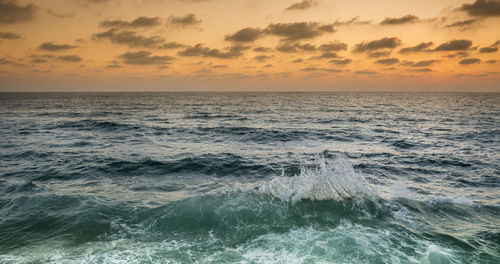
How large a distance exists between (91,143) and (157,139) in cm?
491

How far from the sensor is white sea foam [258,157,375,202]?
1029 centimetres

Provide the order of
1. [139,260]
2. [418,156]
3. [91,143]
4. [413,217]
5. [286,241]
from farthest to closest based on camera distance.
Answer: [91,143] < [418,156] < [413,217] < [286,241] < [139,260]

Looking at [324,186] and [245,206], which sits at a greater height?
[324,186]

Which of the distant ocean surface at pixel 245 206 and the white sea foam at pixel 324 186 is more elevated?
the white sea foam at pixel 324 186

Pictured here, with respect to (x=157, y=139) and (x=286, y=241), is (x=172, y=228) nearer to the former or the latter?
(x=286, y=241)

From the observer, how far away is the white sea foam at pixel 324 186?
10.3m

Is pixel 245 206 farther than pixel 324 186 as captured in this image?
No

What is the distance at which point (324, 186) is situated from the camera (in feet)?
35.2

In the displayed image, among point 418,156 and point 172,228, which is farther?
point 418,156

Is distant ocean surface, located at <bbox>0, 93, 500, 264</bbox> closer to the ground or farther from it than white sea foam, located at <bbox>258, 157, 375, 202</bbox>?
closer to the ground

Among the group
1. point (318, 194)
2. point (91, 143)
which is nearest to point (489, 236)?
point (318, 194)

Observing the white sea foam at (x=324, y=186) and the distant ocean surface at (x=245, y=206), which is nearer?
the distant ocean surface at (x=245, y=206)

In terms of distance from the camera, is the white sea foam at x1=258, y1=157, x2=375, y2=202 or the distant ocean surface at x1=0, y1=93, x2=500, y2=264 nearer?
the distant ocean surface at x1=0, y1=93, x2=500, y2=264

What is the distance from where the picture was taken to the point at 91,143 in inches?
872
